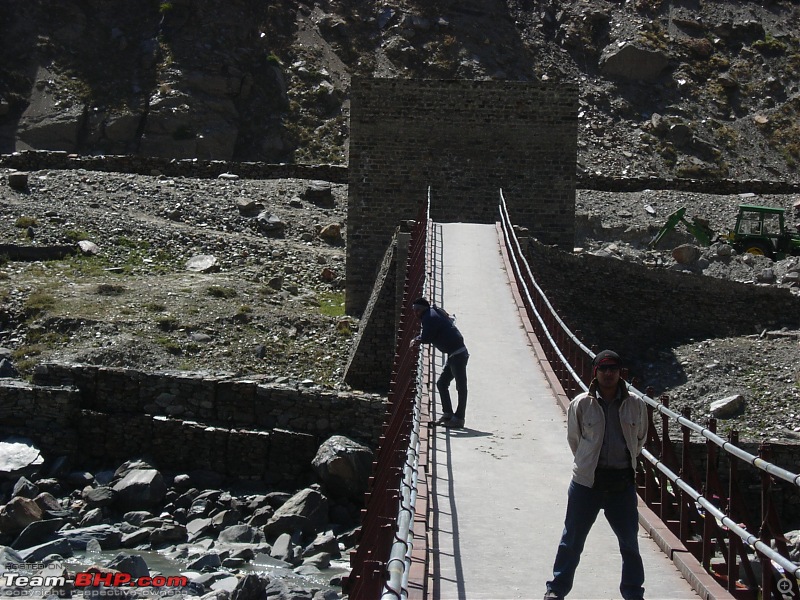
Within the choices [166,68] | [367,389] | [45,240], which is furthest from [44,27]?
[367,389]

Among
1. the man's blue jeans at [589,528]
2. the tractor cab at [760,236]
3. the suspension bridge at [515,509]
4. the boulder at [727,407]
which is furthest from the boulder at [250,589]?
the tractor cab at [760,236]

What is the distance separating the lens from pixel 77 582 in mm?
13461

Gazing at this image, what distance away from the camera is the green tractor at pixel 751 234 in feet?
111

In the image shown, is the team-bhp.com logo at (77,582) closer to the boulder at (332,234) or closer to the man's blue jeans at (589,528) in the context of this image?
the man's blue jeans at (589,528)

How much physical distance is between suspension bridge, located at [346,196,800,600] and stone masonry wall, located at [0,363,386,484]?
4929mm

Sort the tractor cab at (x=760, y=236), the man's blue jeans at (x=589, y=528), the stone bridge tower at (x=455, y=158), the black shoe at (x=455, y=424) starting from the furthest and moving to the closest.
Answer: the tractor cab at (x=760, y=236) < the stone bridge tower at (x=455, y=158) < the black shoe at (x=455, y=424) < the man's blue jeans at (x=589, y=528)

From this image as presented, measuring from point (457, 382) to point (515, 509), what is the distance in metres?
2.79

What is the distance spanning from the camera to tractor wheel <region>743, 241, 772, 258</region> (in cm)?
3350

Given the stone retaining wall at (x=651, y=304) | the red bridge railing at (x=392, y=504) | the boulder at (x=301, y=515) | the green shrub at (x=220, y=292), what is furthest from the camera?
the green shrub at (x=220, y=292)

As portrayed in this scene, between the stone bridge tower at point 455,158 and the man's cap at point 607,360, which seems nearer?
the man's cap at point 607,360

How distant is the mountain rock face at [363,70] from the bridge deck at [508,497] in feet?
112

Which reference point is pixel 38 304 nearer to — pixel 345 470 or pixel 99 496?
pixel 99 496

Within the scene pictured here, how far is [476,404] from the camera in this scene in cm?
1213

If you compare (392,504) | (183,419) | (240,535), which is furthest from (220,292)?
(392,504)
